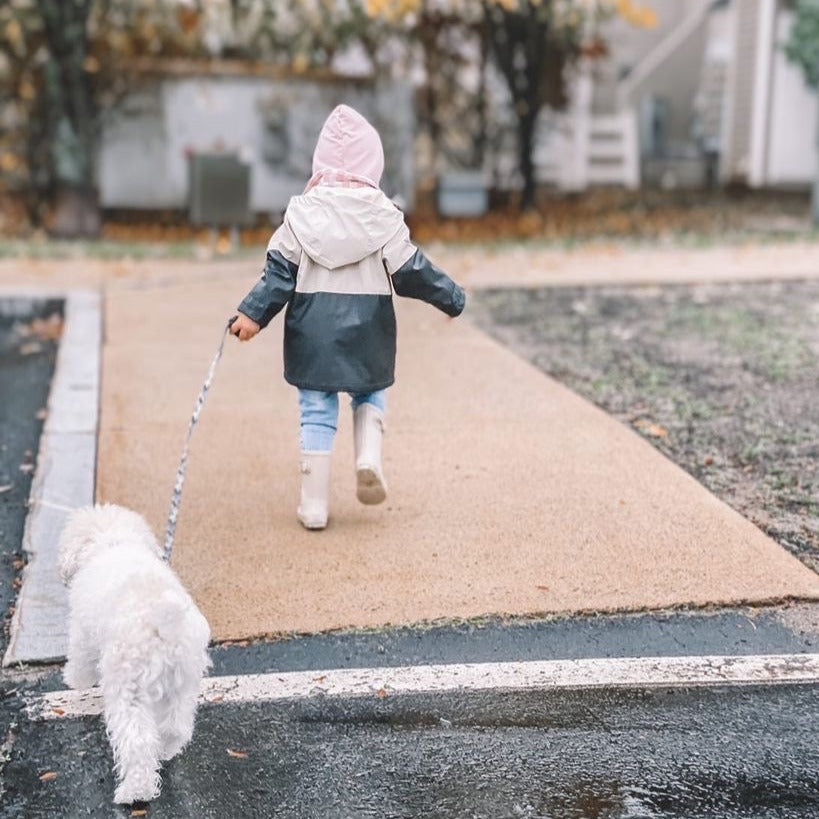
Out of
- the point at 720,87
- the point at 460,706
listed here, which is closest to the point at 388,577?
the point at 460,706

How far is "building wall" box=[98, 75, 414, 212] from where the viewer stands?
17.0 m

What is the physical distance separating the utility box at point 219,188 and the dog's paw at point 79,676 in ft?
36.7

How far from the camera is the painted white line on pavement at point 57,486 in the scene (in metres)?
4.07

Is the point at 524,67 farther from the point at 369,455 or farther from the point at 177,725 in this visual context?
the point at 177,725

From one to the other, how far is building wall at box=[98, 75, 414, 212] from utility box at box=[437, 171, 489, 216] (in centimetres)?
90

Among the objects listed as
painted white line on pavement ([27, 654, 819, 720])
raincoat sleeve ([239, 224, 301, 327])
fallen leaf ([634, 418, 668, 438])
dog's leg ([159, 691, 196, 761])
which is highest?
raincoat sleeve ([239, 224, 301, 327])

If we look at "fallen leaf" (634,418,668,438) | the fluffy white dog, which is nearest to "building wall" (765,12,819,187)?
"fallen leaf" (634,418,668,438)

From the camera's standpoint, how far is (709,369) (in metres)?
7.86

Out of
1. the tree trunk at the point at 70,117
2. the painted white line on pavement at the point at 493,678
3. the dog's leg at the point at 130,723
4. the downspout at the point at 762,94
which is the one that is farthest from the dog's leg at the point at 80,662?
the downspout at the point at 762,94

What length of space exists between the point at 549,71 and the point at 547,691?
16.9 meters

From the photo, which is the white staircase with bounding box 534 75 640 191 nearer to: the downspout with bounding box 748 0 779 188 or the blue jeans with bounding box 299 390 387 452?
the downspout with bounding box 748 0 779 188

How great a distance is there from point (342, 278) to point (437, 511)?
1163 millimetres

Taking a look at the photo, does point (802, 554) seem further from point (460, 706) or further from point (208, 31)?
point (208, 31)

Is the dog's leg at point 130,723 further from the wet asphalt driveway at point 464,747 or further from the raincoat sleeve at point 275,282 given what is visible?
the raincoat sleeve at point 275,282
